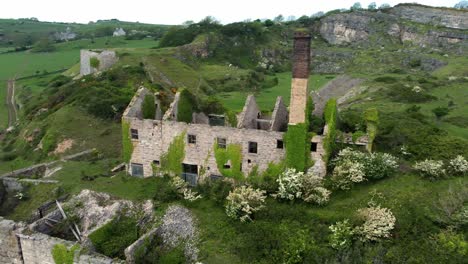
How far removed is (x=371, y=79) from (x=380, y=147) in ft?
176

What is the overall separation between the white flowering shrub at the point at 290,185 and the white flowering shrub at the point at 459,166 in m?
11.4

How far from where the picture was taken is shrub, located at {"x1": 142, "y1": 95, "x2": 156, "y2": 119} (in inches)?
1496

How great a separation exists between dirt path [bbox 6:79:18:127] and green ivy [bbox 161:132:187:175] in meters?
45.2

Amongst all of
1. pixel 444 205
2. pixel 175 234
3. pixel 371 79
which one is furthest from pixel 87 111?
pixel 371 79

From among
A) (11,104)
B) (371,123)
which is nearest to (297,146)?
(371,123)

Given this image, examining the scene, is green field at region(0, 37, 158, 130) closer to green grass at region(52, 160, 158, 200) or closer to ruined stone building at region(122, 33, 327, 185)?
green grass at region(52, 160, 158, 200)

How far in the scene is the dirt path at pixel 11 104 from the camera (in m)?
74.0

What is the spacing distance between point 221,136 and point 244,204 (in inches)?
254

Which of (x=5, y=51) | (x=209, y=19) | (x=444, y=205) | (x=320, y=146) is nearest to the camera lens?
(x=444, y=205)

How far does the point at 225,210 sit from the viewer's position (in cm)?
2975

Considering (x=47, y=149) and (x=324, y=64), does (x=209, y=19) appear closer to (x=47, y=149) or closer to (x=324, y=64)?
(x=324, y=64)

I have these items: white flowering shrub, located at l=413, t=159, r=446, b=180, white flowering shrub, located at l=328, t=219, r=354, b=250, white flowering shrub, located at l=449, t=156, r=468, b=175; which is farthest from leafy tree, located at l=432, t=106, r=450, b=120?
white flowering shrub, located at l=328, t=219, r=354, b=250

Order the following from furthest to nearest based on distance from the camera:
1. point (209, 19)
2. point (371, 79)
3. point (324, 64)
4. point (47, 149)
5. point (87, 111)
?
point (209, 19) < point (324, 64) < point (371, 79) < point (87, 111) < point (47, 149)

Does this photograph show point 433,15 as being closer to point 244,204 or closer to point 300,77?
point 300,77
